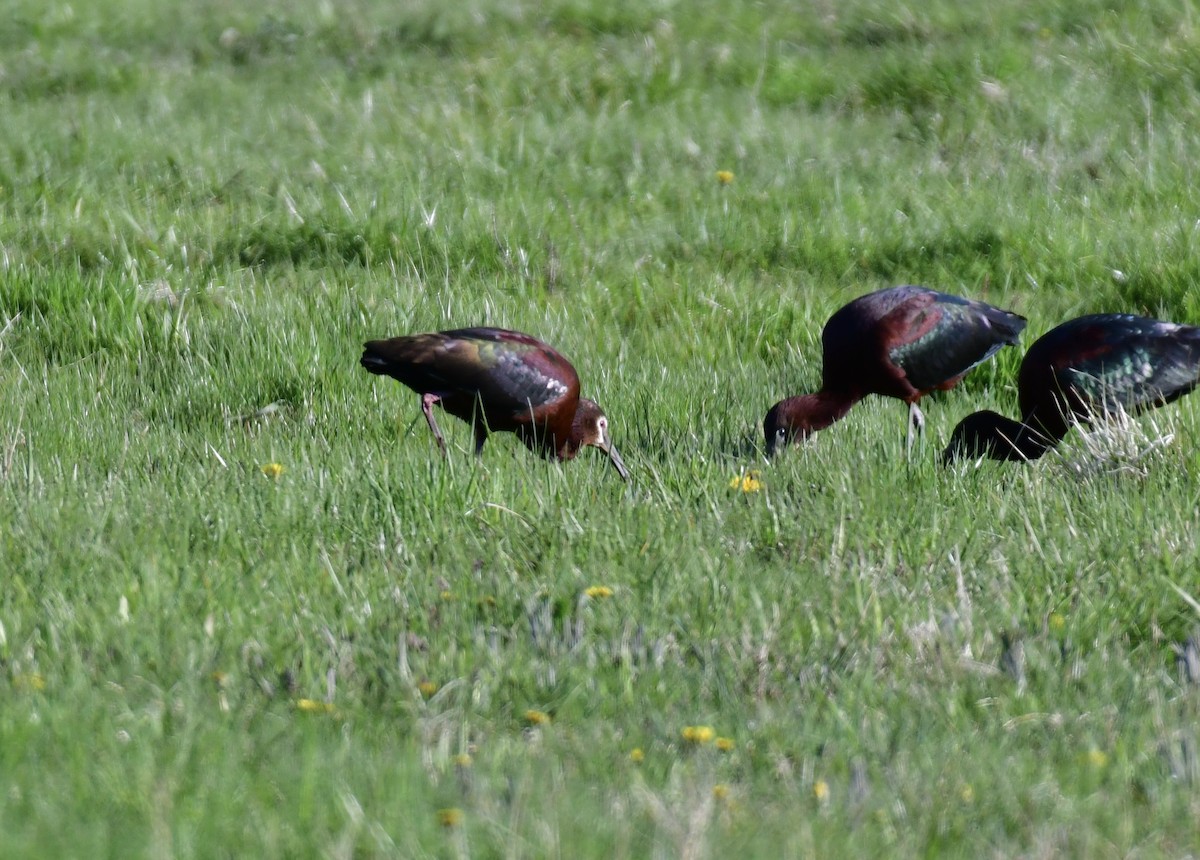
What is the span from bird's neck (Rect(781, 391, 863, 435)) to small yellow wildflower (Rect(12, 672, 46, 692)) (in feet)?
10.2

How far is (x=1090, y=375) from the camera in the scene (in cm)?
528

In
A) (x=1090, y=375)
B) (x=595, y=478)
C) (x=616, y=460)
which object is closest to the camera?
(x=595, y=478)

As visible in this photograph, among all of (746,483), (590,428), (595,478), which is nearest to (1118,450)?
(746,483)

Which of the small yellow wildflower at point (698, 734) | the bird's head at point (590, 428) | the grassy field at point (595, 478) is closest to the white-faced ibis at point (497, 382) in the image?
the bird's head at point (590, 428)

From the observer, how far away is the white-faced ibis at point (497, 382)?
209 inches

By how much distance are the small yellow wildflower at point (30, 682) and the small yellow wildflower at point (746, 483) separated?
1.98 metres

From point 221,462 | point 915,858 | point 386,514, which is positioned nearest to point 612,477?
point 386,514

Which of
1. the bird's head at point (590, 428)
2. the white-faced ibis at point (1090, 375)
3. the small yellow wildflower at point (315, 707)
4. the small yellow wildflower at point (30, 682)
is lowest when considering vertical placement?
the bird's head at point (590, 428)

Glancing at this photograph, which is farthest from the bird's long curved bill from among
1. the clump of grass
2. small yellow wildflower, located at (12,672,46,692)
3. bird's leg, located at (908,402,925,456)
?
small yellow wildflower, located at (12,672,46,692)

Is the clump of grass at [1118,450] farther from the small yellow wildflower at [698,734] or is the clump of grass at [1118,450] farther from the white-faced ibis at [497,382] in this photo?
the small yellow wildflower at [698,734]

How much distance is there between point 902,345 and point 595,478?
5.95 feet

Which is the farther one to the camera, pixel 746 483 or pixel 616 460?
pixel 616 460

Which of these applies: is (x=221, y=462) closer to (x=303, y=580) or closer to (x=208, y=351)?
(x=303, y=580)

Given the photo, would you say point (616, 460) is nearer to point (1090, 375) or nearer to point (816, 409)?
point (816, 409)
